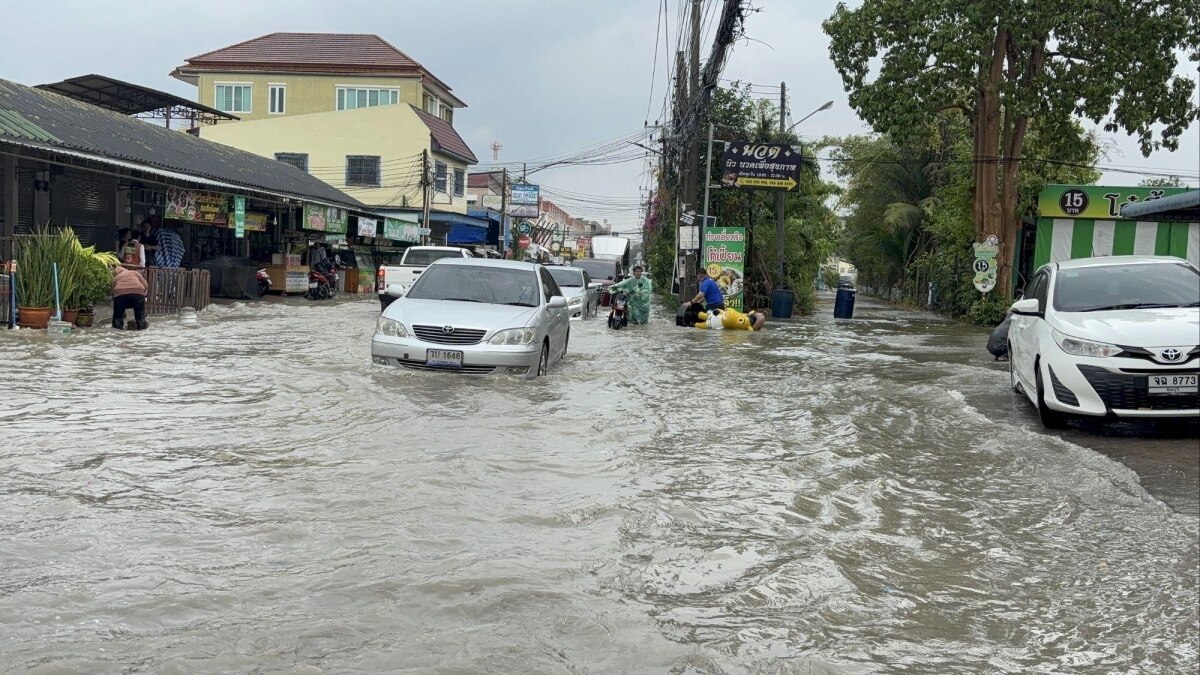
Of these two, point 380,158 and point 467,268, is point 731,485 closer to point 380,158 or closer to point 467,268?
point 467,268

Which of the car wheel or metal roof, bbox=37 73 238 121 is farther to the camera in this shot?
metal roof, bbox=37 73 238 121

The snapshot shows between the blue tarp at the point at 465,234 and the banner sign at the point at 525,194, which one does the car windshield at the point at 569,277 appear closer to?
the blue tarp at the point at 465,234

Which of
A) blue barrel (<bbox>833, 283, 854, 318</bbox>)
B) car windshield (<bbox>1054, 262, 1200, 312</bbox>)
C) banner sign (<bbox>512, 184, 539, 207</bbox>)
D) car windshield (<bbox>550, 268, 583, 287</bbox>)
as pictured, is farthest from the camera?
banner sign (<bbox>512, 184, 539, 207</bbox>)

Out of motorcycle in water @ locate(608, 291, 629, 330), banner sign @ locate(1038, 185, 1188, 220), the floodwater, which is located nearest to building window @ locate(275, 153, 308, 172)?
motorcycle in water @ locate(608, 291, 629, 330)

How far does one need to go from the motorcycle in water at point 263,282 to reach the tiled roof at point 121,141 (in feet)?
7.64

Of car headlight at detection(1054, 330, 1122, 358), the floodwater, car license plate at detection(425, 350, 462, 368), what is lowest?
the floodwater

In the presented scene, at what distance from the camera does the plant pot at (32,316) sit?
1648 centimetres

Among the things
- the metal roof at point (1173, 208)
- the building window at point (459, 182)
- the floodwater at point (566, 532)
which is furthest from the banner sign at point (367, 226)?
the floodwater at point (566, 532)

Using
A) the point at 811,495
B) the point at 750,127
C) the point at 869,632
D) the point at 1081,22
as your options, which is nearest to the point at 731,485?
the point at 811,495

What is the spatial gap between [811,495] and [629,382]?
6.36m

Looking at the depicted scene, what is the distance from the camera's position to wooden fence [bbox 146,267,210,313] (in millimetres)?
21391

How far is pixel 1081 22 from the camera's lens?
2692cm

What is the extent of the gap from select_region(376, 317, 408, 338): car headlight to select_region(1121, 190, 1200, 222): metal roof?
36.6ft

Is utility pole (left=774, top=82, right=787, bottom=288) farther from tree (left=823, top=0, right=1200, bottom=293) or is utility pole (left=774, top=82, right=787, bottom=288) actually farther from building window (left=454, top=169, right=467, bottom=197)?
building window (left=454, top=169, right=467, bottom=197)
